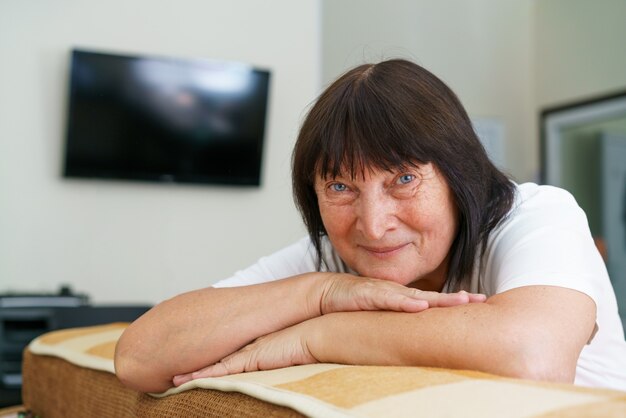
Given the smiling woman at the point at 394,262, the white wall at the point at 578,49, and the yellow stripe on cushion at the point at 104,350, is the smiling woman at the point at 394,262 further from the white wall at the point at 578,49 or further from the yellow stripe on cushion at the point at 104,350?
the white wall at the point at 578,49

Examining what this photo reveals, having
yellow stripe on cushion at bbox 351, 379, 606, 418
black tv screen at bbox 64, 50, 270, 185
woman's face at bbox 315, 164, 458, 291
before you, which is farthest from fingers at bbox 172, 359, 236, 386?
black tv screen at bbox 64, 50, 270, 185

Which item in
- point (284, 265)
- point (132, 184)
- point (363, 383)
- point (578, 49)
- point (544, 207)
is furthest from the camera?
point (578, 49)

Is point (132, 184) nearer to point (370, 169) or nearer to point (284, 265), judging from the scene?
point (284, 265)

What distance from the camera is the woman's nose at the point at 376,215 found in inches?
46.2

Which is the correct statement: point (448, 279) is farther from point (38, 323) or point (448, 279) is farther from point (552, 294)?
point (38, 323)

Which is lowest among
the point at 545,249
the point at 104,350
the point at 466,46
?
the point at 104,350

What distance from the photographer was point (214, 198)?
174 inches

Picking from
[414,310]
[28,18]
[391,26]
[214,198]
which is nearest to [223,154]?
[214,198]

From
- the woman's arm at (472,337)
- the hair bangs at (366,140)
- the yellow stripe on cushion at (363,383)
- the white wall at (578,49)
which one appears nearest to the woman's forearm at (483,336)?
the woman's arm at (472,337)

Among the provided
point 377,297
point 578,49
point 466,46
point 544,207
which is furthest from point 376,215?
point 578,49

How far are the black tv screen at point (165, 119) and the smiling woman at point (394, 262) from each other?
2.96 metres

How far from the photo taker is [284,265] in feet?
5.03

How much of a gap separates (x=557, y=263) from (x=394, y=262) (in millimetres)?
259

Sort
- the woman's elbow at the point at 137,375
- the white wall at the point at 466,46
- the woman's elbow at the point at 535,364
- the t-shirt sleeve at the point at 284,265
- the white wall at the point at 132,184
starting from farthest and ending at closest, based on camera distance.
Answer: the white wall at the point at 466,46, the white wall at the point at 132,184, the t-shirt sleeve at the point at 284,265, the woman's elbow at the point at 137,375, the woman's elbow at the point at 535,364
